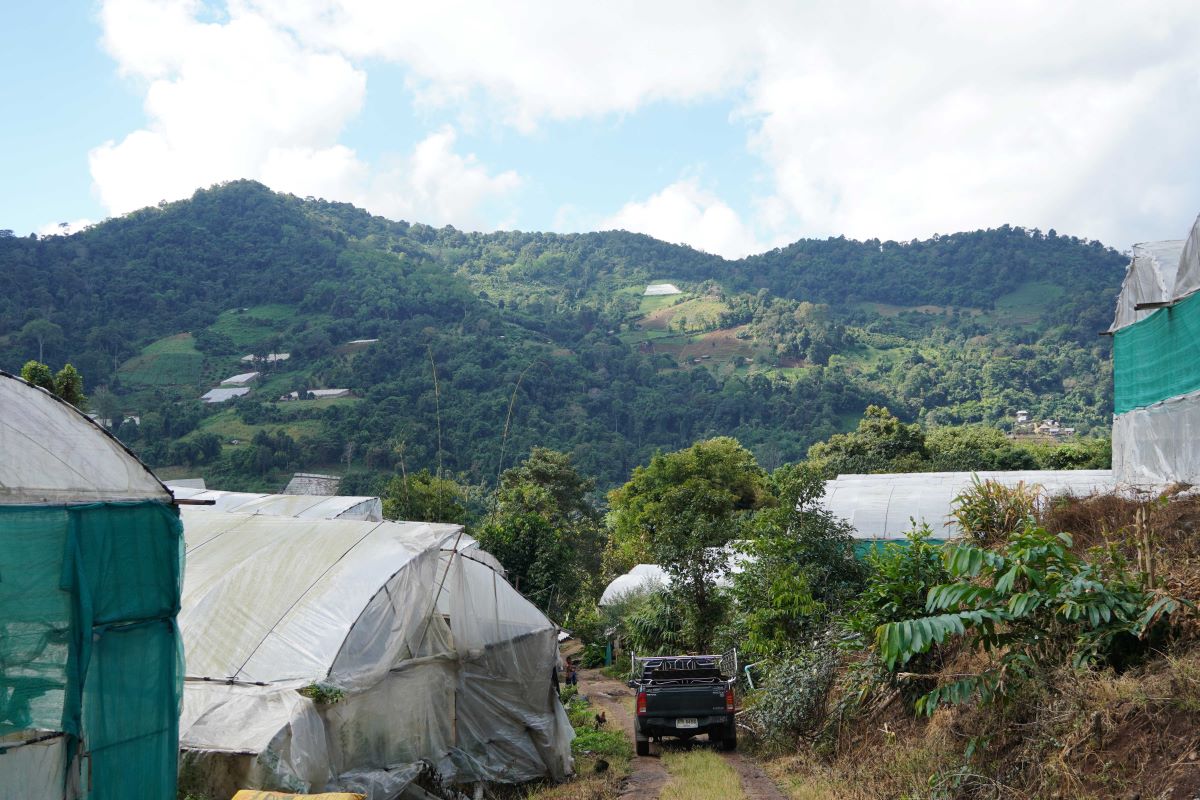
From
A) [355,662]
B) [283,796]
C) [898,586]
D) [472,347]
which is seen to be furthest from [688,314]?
[283,796]

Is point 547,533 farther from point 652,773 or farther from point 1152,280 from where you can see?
point 1152,280

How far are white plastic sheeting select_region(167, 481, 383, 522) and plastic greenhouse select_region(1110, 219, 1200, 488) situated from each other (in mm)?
17602

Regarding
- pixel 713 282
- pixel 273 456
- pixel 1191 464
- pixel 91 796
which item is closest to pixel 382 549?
pixel 91 796

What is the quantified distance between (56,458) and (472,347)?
101817 mm

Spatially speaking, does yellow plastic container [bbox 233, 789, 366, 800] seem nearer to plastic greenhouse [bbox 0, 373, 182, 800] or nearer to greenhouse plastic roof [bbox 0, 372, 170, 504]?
plastic greenhouse [bbox 0, 373, 182, 800]

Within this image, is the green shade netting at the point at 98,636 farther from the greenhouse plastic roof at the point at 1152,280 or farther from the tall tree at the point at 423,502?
the tall tree at the point at 423,502

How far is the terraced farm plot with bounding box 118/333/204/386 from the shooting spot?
95.7 metres

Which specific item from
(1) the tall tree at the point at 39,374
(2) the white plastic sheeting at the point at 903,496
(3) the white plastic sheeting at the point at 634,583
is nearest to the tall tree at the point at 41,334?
(3) the white plastic sheeting at the point at 634,583

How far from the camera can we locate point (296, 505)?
90.0 feet

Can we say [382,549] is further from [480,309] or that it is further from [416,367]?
[480,309]

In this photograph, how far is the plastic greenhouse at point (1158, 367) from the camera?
45.3 ft

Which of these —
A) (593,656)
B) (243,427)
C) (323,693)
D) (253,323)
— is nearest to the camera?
(323,693)

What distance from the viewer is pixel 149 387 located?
3661 inches

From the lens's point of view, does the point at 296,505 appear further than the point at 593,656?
No
